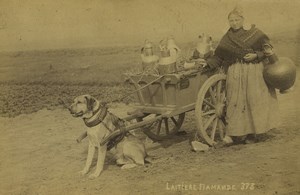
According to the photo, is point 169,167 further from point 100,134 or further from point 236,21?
point 236,21

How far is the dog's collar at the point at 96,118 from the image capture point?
124 inches

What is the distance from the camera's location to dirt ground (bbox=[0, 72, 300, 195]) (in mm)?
3053

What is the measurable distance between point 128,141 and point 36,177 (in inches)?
29.1

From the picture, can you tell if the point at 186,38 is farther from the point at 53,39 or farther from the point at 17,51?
the point at 17,51

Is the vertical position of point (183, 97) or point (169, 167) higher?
point (183, 97)

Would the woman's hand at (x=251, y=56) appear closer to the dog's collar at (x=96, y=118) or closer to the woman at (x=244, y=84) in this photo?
the woman at (x=244, y=84)

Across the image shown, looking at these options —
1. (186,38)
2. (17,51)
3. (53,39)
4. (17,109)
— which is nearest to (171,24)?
(186,38)

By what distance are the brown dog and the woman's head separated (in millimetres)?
1125

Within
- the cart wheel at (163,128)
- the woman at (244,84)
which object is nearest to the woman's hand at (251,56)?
the woman at (244,84)

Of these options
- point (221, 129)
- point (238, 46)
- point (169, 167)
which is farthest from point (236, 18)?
point (169, 167)

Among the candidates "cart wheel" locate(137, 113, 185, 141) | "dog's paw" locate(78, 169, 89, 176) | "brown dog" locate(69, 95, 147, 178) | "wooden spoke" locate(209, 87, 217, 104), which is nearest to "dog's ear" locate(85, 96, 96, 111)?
"brown dog" locate(69, 95, 147, 178)

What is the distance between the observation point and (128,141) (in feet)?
10.8

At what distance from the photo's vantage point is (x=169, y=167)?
3270 mm

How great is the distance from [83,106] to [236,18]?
1320mm
